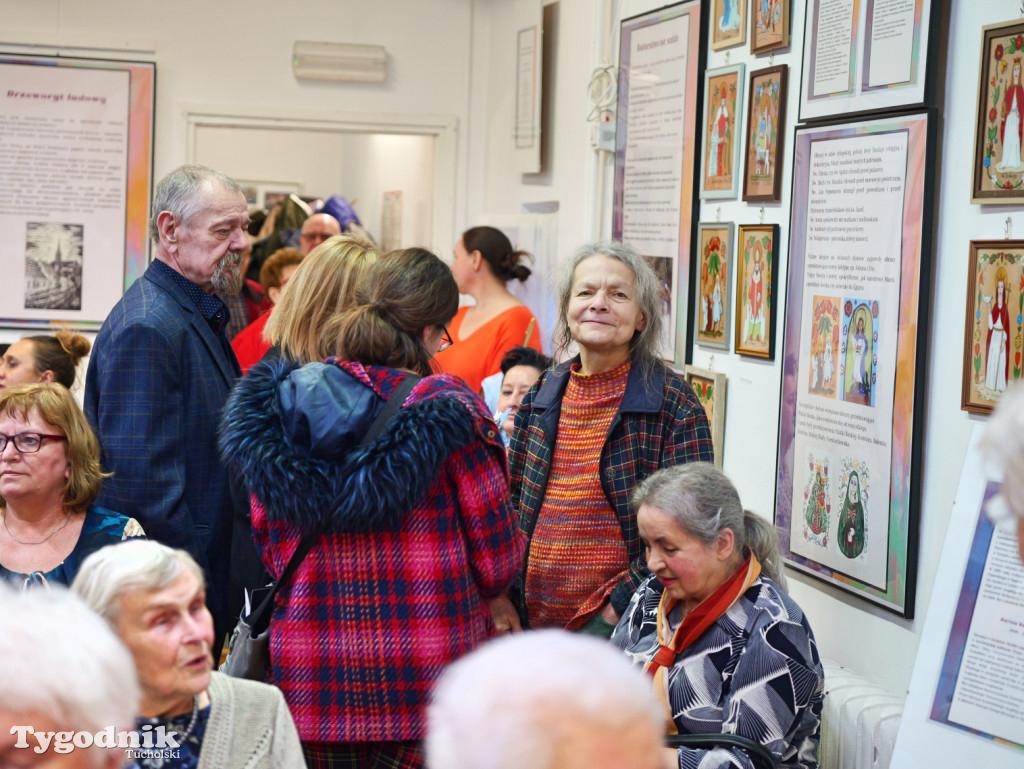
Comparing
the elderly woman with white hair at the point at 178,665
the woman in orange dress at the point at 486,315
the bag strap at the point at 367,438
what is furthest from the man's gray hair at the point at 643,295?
the woman in orange dress at the point at 486,315

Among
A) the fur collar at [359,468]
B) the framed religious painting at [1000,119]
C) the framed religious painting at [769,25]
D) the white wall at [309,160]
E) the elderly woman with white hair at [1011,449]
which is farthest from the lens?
the white wall at [309,160]

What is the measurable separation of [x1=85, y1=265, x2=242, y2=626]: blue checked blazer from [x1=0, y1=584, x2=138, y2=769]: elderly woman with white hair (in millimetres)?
1156

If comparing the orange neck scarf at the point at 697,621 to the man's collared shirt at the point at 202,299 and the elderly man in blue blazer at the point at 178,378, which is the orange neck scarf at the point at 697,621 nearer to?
Result: the elderly man in blue blazer at the point at 178,378

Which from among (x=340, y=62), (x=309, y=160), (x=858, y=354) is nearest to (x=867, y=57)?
(x=858, y=354)

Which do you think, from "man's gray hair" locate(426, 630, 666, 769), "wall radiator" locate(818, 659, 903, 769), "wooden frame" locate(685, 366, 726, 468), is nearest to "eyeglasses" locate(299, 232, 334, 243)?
"wooden frame" locate(685, 366, 726, 468)

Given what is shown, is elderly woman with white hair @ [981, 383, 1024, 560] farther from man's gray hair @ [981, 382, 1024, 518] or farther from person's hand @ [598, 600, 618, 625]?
person's hand @ [598, 600, 618, 625]

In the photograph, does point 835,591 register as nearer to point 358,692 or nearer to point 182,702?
point 358,692

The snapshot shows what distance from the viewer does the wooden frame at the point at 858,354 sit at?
107 inches

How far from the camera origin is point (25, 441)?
8.54 ft

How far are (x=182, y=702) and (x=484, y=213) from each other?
4991mm

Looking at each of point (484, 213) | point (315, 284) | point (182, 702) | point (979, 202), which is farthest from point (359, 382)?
point (484, 213)

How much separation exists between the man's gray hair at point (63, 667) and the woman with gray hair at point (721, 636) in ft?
4.31

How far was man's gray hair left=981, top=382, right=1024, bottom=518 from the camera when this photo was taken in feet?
4.58

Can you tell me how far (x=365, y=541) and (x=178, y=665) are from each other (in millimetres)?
437
